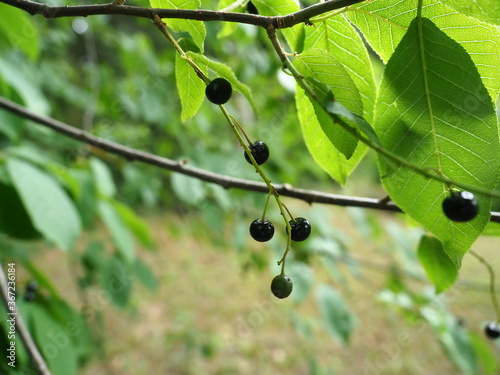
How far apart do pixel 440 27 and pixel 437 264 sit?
0.70 m

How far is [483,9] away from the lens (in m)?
0.55

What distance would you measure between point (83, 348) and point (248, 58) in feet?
9.77

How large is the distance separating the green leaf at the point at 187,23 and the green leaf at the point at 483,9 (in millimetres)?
459

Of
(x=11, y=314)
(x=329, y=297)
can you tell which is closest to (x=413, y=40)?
(x=11, y=314)

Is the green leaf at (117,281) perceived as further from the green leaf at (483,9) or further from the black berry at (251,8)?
the green leaf at (483,9)

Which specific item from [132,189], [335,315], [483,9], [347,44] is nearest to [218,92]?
[347,44]

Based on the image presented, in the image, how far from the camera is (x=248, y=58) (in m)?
3.90

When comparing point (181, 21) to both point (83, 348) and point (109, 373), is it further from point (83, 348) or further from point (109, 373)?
point (109, 373)

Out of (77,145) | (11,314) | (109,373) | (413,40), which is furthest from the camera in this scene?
(109,373)

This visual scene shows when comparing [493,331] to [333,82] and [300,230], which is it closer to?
[300,230]

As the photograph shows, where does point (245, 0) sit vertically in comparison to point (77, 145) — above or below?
below

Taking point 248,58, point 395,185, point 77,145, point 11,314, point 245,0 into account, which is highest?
point 248,58

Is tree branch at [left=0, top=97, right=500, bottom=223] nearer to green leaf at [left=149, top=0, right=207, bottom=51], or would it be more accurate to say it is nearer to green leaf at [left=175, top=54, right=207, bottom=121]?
green leaf at [left=175, top=54, right=207, bottom=121]

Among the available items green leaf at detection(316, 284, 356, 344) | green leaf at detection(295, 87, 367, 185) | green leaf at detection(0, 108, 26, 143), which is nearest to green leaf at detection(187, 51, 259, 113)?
green leaf at detection(295, 87, 367, 185)
